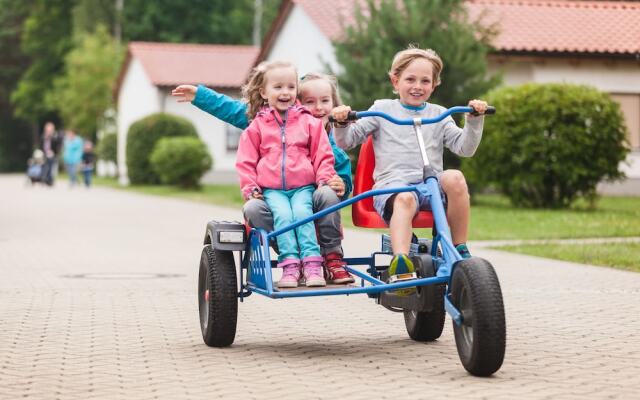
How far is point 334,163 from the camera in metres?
7.09

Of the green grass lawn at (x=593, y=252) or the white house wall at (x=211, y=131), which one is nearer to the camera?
the green grass lawn at (x=593, y=252)

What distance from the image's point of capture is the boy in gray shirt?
21.6 feet

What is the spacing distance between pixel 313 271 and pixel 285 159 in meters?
0.69

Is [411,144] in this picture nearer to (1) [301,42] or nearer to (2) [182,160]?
(2) [182,160]

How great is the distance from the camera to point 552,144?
71.4 feet

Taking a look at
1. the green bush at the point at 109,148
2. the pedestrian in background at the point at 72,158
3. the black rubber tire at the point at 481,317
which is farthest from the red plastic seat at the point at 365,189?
the green bush at the point at 109,148

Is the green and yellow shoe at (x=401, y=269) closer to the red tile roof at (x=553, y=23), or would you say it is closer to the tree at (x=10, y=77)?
the red tile roof at (x=553, y=23)

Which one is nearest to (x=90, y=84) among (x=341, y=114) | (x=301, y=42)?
(x=301, y=42)

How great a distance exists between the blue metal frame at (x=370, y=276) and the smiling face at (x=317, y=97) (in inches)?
32.3

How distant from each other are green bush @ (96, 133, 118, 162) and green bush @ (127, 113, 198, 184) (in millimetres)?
10926

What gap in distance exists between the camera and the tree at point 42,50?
72.4m

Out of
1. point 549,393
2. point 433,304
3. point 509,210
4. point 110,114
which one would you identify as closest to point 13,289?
point 433,304

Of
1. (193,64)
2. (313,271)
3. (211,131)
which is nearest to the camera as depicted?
(313,271)

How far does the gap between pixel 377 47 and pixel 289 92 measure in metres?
16.5
